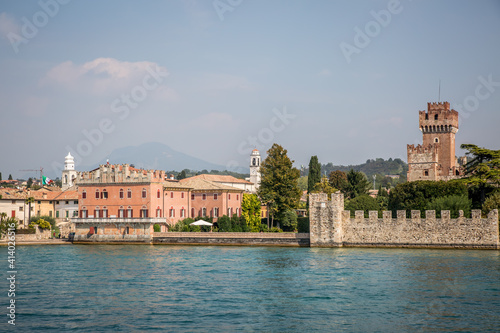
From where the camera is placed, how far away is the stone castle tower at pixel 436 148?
62.6 metres

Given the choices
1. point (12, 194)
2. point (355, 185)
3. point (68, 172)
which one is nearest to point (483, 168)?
point (355, 185)

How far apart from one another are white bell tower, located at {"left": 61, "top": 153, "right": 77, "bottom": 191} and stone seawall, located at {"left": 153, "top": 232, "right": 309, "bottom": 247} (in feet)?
159

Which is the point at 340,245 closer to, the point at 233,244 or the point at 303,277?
the point at 233,244

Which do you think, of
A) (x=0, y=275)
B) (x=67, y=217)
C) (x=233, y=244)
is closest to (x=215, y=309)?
(x=0, y=275)

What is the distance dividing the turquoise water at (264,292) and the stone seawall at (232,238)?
221 inches

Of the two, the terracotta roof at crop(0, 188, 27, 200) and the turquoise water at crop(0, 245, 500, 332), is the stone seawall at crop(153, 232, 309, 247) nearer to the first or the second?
the turquoise water at crop(0, 245, 500, 332)

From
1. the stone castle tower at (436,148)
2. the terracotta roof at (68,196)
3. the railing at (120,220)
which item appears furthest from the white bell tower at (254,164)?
the railing at (120,220)

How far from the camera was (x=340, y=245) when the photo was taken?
43469mm

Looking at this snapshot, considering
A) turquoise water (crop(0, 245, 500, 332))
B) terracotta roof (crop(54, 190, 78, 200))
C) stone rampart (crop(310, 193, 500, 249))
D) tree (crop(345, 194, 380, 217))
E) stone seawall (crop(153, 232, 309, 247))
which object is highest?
terracotta roof (crop(54, 190, 78, 200))

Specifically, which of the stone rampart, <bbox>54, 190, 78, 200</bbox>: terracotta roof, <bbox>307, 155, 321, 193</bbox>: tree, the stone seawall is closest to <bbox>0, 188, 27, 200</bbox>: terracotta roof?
<bbox>54, 190, 78, 200</bbox>: terracotta roof

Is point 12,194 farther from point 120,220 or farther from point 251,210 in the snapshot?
point 251,210

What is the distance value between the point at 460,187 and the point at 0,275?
31789 millimetres

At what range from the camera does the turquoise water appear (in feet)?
65.3

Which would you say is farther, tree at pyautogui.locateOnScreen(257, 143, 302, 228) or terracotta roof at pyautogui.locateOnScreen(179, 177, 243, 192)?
terracotta roof at pyautogui.locateOnScreen(179, 177, 243, 192)
